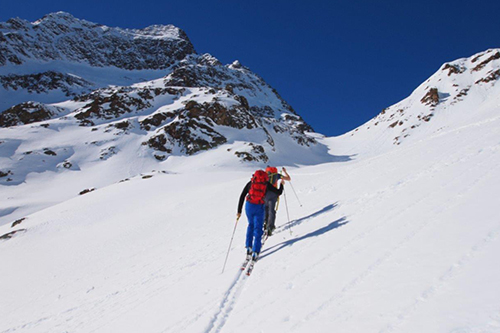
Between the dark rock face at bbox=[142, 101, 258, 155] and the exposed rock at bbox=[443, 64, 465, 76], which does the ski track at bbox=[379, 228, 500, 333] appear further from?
the exposed rock at bbox=[443, 64, 465, 76]

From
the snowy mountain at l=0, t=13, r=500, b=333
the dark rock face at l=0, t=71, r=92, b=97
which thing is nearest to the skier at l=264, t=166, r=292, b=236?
the snowy mountain at l=0, t=13, r=500, b=333

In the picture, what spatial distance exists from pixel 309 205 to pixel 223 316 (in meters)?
7.06

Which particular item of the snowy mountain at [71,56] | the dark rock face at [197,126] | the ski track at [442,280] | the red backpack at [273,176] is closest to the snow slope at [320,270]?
the ski track at [442,280]

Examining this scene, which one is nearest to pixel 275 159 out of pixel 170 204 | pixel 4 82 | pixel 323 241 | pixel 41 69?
pixel 170 204

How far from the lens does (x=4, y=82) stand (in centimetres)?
9400

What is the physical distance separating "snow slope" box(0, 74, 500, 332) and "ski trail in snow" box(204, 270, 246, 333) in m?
0.02

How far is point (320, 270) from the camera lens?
171 inches

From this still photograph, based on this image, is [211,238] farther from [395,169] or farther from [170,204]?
[170,204]

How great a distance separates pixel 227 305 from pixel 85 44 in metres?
183

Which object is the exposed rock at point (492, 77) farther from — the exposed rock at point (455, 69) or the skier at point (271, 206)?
the skier at point (271, 206)

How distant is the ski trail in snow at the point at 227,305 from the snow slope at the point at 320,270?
2cm

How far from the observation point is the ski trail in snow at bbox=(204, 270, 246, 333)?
147 inches

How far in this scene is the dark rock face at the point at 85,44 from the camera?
118 metres

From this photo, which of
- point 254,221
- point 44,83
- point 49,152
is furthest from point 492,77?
point 44,83
